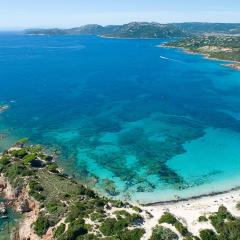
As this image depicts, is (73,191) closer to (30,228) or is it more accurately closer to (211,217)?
(30,228)

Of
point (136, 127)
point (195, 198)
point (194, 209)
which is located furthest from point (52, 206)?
point (136, 127)

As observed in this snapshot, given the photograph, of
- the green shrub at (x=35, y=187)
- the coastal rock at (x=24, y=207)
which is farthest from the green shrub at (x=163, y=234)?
the coastal rock at (x=24, y=207)

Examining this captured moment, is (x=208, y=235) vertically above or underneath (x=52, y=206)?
above

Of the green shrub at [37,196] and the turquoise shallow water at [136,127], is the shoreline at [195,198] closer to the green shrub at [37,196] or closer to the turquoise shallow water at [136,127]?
the turquoise shallow water at [136,127]

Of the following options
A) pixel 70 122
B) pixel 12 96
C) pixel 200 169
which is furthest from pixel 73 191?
pixel 12 96

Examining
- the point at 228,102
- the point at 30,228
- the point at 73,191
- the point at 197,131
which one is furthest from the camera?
the point at 228,102

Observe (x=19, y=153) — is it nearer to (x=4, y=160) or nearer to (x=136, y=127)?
(x=4, y=160)
